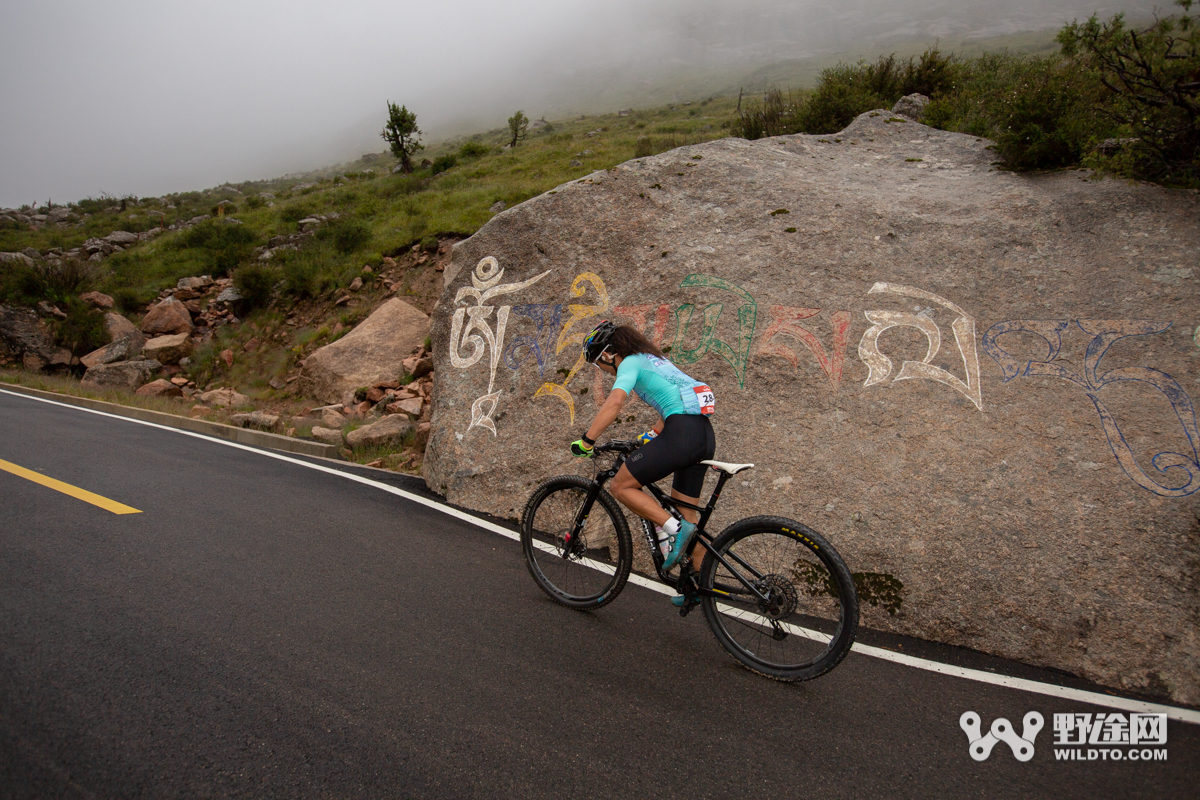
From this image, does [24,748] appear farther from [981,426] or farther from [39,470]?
[981,426]

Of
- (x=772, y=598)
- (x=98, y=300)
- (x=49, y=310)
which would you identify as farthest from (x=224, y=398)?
(x=772, y=598)

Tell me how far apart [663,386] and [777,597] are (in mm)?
1404

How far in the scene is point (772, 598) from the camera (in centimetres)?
315

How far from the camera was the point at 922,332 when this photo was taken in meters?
4.94

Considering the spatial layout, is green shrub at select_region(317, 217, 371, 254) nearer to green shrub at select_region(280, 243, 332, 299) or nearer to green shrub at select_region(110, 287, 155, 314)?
green shrub at select_region(280, 243, 332, 299)

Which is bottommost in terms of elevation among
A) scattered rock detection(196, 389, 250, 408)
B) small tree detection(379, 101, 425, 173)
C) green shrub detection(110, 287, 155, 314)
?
scattered rock detection(196, 389, 250, 408)

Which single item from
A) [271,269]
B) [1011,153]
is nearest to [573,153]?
[271,269]

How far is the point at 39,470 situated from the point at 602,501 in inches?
257

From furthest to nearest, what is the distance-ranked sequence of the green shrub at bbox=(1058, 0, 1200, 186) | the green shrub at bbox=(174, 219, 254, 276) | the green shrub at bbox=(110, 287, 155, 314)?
1. the green shrub at bbox=(174, 219, 254, 276)
2. the green shrub at bbox=(110, 287, 155, 314)
3. the green shrub at bbox=(1058, 0, 1200, 186)

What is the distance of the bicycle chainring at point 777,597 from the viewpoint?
10.2 feet

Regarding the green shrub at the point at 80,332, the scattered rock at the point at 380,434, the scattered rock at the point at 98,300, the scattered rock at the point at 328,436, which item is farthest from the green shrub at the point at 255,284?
the scattered rock at the point at 380,434

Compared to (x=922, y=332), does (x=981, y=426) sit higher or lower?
lower

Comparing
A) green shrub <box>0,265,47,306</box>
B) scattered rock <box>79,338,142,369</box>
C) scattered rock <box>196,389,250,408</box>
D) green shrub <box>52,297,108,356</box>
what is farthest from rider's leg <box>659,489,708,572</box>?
green shrub <box>0,265,47,306</box>

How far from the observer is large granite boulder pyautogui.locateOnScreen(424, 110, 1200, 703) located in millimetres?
3672
